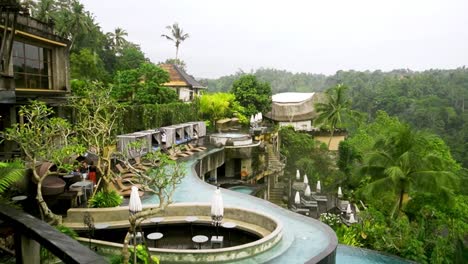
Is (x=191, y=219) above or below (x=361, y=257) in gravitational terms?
above

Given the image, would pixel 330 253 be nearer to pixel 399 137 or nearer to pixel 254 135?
pixel 399 137

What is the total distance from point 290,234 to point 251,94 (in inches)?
1081

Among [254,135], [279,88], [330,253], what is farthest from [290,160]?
[279,88]

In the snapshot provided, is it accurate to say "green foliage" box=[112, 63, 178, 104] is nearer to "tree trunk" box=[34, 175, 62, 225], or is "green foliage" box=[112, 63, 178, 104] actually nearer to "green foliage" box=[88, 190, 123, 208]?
"green foliage" box=[88, 190, 123, 208]

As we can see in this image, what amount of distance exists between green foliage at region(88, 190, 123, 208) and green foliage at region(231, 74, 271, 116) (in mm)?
25288

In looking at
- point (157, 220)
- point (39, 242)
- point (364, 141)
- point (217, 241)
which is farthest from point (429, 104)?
point (39, 242)

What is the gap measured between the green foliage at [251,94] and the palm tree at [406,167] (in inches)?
736

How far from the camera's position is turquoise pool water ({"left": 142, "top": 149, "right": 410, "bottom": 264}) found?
363 inches

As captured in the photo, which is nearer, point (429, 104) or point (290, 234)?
point (290, 234)

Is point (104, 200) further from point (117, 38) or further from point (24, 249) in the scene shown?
point (117, 38)

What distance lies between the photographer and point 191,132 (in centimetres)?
2477

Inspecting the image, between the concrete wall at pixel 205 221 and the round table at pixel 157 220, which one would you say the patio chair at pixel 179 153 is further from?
the round table at pixel 157 220

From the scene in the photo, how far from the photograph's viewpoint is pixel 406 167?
18.2m

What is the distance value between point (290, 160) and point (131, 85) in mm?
15490
